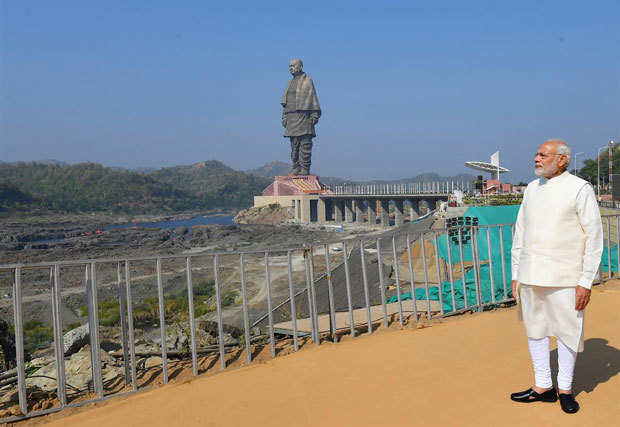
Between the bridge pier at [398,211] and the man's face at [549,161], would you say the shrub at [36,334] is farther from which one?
the bridge pier at [398,211]

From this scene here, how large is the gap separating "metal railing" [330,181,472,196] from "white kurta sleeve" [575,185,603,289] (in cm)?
2879

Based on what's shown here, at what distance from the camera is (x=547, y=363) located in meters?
3.12

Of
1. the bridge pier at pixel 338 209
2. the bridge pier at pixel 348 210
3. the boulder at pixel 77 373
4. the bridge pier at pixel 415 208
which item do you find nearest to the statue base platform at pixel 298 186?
the bridge pier at pixel 338 209

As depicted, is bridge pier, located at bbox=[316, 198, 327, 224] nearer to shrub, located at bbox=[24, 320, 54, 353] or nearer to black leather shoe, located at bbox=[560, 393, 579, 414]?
shrub, located at bbox=[24, 320, 54, 353]

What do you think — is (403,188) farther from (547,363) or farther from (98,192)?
(98,192)

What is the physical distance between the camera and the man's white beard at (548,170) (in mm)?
3076

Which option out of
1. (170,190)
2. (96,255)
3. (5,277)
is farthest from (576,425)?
(170,190)

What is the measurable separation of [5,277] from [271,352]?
1894 cm

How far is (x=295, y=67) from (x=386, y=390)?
54.9 meters

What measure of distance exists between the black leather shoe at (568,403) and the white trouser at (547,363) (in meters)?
0.04

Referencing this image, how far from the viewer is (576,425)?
2842 mm

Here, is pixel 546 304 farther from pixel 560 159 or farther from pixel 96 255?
pixel 96 255

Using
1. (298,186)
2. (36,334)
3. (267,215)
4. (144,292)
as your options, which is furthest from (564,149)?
(267,215)

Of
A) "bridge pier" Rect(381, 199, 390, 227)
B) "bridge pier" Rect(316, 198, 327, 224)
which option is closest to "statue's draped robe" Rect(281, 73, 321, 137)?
"bridge pier" Rect(316, 198, 327, 224)
